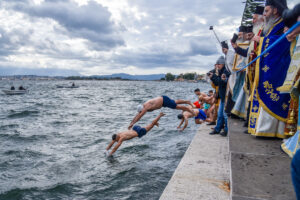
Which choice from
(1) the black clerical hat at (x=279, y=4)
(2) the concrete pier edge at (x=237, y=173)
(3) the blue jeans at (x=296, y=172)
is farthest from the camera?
(1) the black clerical hat at (x=279, y=4)

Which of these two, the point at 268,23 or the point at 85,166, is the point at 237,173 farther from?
the point at 85,166

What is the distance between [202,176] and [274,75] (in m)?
2.27

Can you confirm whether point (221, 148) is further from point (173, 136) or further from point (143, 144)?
point (173, 136)

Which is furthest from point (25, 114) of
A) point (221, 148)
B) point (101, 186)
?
point (221, 148)

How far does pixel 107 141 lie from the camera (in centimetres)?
1294

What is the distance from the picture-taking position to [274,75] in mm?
4129

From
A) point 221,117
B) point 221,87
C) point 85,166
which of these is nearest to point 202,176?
point 221,117

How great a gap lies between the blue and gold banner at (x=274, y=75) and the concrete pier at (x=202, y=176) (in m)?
1.52

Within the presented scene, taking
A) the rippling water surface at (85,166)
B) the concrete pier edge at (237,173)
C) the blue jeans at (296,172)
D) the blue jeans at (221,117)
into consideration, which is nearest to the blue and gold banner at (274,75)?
the concrete pier edge at (237,173)

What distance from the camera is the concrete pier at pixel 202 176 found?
3527 millimetres

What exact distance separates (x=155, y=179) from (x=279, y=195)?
5049mm

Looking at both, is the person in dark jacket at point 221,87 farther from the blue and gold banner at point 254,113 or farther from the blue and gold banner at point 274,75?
the blue and gold banner at point 274,75

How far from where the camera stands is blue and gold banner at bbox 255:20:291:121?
4023 millimetres

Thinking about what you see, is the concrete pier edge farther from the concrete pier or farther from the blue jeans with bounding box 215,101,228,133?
the blue jeans with bounding box 215,101,228,133
